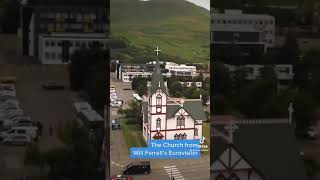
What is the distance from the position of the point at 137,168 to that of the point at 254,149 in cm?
81

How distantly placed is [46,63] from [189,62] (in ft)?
3.09

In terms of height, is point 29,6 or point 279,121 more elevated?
point 29,6

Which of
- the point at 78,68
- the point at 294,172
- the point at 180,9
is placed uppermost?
the point at 180,9

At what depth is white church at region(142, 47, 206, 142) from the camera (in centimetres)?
425

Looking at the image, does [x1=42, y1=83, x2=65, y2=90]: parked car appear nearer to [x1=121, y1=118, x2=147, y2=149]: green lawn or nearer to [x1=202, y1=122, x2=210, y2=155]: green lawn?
[x1=121, y1=118, x2=147, y2=149]: green lawn

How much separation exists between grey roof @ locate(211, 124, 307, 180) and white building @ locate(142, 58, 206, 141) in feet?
0.61

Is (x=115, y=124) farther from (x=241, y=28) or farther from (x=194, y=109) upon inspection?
(x=241, y=28)

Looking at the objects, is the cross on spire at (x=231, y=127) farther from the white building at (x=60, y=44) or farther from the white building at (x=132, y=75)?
the white building at (x=60, y=44)

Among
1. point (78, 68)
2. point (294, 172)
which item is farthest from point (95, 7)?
point (294, 172)

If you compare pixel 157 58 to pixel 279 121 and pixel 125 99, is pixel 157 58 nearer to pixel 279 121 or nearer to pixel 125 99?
pixel 125 99

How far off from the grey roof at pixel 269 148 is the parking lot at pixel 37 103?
1056mm

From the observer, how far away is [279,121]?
436 centimetres

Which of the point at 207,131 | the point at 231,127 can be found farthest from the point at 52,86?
the point at 231,127

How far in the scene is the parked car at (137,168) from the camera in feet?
13.9
